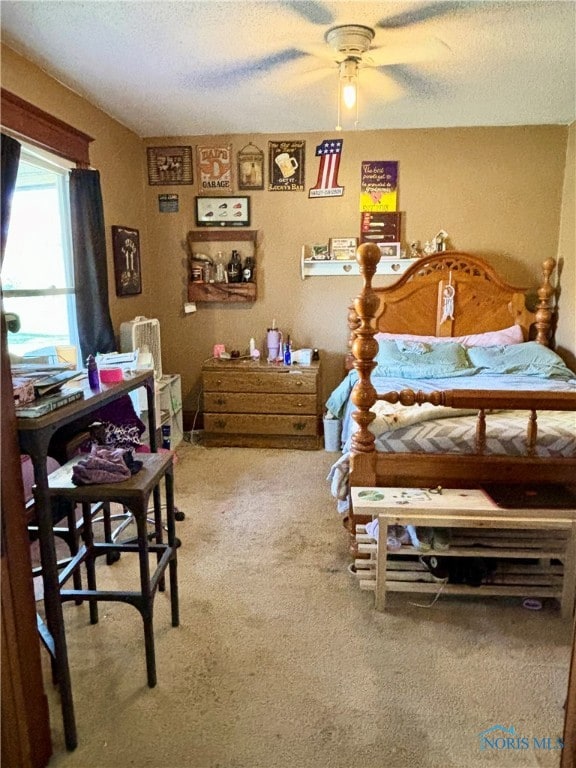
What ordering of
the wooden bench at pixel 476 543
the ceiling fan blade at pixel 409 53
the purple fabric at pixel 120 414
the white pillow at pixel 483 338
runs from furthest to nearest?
the white pillow at pixel 483 338
the ceiling fan blade at pixel 409 53
the purple fabric at pixel 120 414
the wooden bench at pixel 476 543

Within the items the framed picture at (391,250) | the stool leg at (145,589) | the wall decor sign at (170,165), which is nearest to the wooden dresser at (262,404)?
the framed picture at (391,250)

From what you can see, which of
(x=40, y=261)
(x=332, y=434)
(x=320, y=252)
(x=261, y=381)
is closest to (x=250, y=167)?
(x=320, y=252)

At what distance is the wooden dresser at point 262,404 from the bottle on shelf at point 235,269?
2.44 ft

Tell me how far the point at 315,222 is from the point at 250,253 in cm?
60

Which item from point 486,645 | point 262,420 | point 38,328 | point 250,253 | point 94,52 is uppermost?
point 94,52

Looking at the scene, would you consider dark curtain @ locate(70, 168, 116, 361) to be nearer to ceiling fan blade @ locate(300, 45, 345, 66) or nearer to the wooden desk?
ceiling fan blade @ locate(300, 45, 345, 66)

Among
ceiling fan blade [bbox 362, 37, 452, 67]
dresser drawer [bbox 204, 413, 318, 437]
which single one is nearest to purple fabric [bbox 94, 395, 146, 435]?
dresser drawer [bbox 204, 413, 318, 437]

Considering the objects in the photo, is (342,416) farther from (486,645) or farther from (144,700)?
(144,700)

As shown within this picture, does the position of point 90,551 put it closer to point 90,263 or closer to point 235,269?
point 90,263

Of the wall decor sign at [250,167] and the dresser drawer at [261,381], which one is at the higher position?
the wall decor sign at [250,167]

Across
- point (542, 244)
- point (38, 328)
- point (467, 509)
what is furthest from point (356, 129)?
Answer: point (467, 509)

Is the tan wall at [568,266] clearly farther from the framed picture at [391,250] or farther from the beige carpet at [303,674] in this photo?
the beige carpet at [303,674]

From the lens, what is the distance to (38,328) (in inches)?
122

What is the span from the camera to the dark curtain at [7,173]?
222 centimetres
